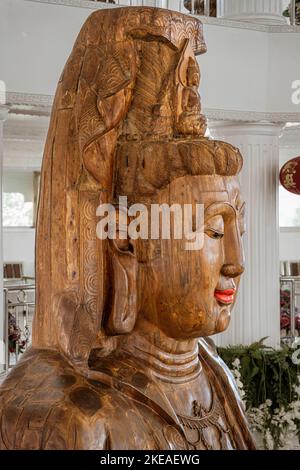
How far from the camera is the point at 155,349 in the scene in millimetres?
2076

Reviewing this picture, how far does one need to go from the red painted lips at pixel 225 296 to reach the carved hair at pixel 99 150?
280mm

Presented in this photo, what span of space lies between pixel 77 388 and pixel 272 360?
15.7 ft

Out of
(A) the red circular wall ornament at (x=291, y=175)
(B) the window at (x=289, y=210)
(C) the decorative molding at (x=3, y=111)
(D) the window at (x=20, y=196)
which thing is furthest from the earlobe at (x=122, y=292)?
(B) the window at (x=289, y=210)

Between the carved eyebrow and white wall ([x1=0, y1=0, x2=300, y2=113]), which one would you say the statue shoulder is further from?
white wall ([x1=0, y1=0, x2=300, y2=113])

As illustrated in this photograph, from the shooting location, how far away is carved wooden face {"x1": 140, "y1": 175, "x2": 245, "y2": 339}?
201cm

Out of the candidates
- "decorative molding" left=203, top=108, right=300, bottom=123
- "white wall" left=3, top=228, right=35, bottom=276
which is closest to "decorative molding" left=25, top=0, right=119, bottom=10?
"decorative molding" left=203, top=108, right=300, bottom=123

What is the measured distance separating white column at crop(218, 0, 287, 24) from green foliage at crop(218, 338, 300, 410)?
2929 millimetres

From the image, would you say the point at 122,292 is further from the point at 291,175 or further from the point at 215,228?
the point at 291,175

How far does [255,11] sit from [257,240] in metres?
2.04

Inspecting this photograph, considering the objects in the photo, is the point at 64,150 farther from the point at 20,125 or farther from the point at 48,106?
the point at 20,125

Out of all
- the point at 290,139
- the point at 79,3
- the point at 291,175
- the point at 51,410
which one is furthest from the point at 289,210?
the point at 51,410

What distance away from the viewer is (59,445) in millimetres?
1796

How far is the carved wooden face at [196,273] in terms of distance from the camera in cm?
201
